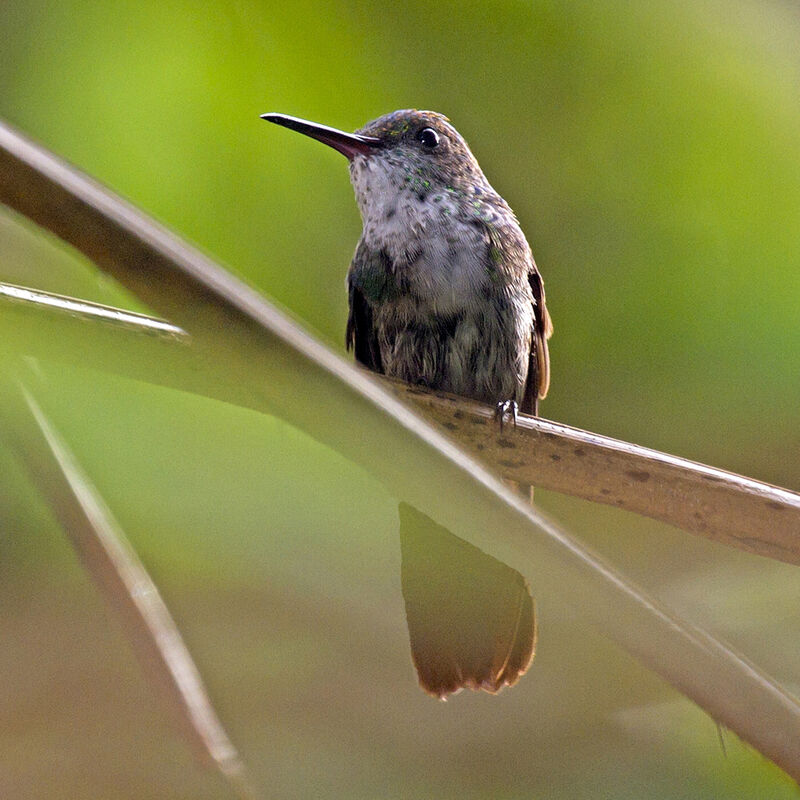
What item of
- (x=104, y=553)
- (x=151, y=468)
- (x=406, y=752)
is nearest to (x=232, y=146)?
(x=151, y=468)

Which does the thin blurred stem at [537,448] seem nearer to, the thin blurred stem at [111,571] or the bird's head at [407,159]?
the thin blurred stem at [111,571]

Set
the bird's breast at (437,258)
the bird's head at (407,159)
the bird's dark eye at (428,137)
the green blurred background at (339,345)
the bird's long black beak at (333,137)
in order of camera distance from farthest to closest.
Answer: the bird's dark eye at (428,137)
the bird's head at (407,159)
the bird's breast at (437,258)
the bird's long black beak at (333,137)
the green blurred background at (339,345)

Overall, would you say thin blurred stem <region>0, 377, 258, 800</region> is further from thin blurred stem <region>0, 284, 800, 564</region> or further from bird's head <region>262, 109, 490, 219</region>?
bird's head <region>262, 109, 490, 219</region>

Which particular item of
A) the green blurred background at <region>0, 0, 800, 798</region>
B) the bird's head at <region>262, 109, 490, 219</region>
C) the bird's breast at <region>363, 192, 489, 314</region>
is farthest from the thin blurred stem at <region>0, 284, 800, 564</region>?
the bird's head at <region>262, 109, 490, 219</region>

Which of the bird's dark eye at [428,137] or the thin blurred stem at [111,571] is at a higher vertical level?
the bird's dark eye at [428,137]

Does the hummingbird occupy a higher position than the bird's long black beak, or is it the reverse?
the bird's long black beak

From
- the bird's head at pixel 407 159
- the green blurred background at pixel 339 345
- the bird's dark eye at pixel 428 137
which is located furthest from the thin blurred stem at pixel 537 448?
the bird's dark eye at pixel 428 137

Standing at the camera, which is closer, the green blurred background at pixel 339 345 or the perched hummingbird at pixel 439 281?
the green blurred background at pixel 339 345
